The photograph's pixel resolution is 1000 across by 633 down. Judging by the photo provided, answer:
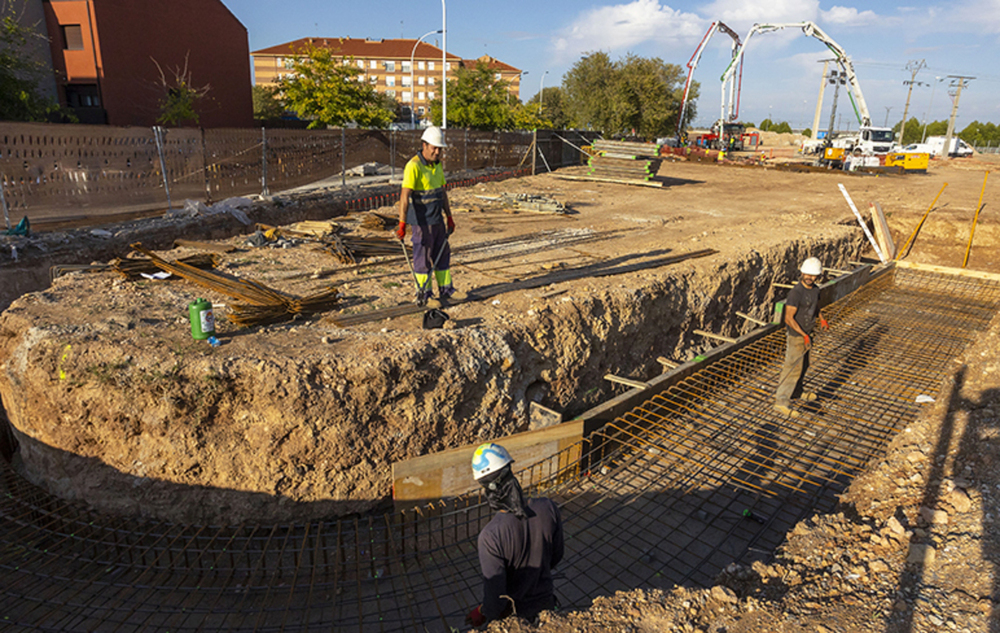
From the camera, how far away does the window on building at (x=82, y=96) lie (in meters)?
23.2

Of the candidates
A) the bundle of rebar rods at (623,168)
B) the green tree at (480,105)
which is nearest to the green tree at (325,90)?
the green tree at (480,105)

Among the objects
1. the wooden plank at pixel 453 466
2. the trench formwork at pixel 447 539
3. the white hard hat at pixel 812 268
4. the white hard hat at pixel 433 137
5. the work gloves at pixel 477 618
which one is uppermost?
the white hard hat at pixel 433 137

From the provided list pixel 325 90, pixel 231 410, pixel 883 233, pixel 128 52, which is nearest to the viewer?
pixel 231 410

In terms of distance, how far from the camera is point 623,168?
18.3 meters

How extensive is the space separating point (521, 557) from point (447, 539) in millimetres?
2378

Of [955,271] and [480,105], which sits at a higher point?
[480,105]

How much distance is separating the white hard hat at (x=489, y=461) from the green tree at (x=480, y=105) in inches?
990

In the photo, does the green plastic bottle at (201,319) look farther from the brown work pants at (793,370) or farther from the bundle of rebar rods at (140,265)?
the brown work pants at (793,370)

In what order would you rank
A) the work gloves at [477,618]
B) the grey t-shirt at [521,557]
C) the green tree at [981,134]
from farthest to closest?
the green tree at [981,134] → the work gloves at [477,618] → the grey t-shirt at [521,557]

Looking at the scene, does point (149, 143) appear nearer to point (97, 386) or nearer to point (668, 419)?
point (97, 386)

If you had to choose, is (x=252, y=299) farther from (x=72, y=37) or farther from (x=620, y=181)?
(x=72, y=37)

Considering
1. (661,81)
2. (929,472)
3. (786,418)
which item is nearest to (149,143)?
(786,418)

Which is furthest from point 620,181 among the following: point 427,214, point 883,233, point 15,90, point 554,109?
point 554,109

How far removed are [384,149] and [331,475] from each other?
39.5 feet
